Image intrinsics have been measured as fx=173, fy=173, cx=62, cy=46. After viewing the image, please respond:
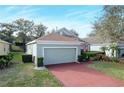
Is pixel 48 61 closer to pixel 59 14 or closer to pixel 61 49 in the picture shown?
pixel 61 49

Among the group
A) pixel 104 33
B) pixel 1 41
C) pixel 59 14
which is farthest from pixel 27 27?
pixel 104 33

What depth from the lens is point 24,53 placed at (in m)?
16.8

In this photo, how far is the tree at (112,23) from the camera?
56.1 feet

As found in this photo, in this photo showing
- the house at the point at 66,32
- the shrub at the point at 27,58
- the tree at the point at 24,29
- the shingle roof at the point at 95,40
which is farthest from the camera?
the house at the point at 66,32

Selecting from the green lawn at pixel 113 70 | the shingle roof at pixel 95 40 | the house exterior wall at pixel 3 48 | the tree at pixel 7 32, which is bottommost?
the green lawn at pixel 113 70

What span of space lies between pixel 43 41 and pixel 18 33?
8.88 ft

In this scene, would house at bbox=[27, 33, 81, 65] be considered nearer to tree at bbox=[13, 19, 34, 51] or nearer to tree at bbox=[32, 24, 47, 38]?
tree at bbox=[13, 19, 34, 51]

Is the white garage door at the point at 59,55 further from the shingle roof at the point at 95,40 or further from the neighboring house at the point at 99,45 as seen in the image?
the neighboring house at the point at 99,45

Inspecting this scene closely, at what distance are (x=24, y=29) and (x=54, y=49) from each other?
10.9 ft

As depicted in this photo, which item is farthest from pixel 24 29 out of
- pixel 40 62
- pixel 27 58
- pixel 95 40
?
pixel 95 40

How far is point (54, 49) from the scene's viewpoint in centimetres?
1605

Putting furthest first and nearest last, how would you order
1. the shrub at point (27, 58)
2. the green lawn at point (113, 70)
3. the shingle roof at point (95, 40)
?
the shingle roof at point (95, 40) < the shrub at point (27, 58) < the green lawn at point (113, 70)

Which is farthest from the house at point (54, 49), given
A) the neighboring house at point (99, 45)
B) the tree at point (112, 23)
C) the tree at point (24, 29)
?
the neighboring house at point (99, 45)

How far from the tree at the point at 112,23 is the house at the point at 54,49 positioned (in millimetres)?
3143
